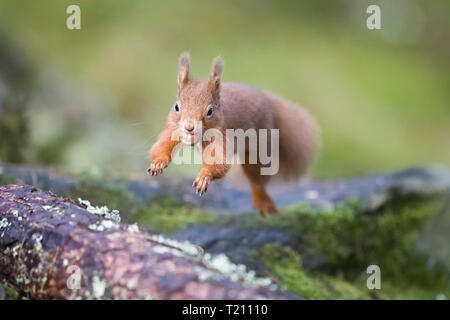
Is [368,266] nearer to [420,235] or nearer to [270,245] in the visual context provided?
[420,235]

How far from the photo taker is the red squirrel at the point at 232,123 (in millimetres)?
2752

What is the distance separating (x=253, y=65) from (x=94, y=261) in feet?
22.6

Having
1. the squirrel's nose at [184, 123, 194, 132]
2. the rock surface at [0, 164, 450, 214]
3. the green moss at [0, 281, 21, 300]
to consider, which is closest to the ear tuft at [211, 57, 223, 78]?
the squirrel's nose at [184, 123, 194, 132]

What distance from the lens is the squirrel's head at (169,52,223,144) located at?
8.93 feet

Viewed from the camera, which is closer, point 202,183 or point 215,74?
point 202,183

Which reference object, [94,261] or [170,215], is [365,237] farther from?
[94,261]

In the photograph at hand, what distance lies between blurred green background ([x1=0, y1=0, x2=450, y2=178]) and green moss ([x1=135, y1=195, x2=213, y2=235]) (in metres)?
3.14

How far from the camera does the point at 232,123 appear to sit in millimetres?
3217

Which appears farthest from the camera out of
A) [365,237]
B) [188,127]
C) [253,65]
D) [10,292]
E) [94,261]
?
[253,65]

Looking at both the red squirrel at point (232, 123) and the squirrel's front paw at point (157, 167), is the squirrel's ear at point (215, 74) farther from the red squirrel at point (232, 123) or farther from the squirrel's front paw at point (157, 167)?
the squirrel's front paw at point (157, 167)

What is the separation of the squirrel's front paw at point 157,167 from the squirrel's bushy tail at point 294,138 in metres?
1.30

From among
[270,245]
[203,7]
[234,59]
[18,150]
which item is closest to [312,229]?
[270,245]

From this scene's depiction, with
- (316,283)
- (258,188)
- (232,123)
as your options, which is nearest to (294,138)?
(258,188)

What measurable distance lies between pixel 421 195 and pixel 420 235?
358mm
